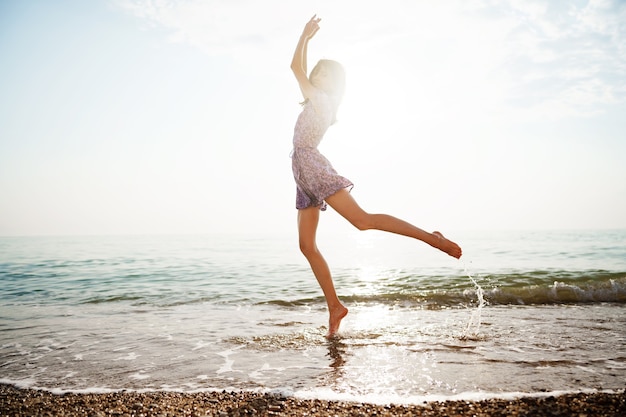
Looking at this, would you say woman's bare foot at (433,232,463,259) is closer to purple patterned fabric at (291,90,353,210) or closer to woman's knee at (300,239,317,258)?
purple patterned fabric at (291,90,353,210)

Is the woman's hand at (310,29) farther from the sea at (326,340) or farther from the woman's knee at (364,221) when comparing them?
the sea at (326,340)

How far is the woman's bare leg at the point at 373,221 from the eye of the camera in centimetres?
374

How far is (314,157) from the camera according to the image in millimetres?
3926

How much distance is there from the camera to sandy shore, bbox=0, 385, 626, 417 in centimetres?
248

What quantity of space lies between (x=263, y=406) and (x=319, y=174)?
1.84 metres

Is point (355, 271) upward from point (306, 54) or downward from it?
downward

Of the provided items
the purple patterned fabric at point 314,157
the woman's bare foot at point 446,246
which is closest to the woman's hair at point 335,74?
the purple patterned fabric at point 314,157

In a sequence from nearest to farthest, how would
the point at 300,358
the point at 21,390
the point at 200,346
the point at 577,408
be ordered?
the point at 577,408 < the point at 21,390 < the point at 300,358 < the point at 200,346

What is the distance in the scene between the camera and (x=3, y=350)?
4.40m

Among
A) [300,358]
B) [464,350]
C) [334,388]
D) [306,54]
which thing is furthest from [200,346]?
[306,54]

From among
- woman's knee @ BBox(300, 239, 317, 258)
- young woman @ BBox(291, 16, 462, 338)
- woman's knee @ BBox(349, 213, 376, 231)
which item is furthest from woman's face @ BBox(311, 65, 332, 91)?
woman's knee @ BBox(300, 239, 317, 258)

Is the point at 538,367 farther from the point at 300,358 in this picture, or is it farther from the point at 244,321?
the point at 244,321

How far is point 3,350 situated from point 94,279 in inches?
264

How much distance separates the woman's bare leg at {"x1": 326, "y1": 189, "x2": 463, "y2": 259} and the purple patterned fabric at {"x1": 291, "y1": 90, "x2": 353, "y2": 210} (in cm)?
8
